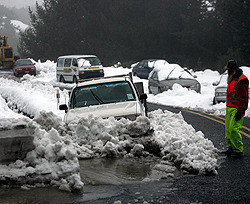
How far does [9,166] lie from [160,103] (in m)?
14.3

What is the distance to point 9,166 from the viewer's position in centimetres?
664

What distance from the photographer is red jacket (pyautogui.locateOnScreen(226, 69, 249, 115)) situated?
27.8 feet

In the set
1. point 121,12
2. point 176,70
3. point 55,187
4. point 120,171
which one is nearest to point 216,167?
point 120,171

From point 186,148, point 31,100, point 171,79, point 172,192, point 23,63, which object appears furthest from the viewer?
point 23,63

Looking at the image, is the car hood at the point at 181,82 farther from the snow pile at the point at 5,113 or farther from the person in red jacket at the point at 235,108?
the person in red jacket at the point at 235,108

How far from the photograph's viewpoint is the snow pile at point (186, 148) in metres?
7.16

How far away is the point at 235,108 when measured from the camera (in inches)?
332

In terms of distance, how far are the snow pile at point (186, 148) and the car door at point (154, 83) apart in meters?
12.8

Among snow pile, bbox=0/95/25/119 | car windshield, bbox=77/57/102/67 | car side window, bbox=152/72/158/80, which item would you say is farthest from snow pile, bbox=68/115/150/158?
car windshield, bbox=77/57/102/67

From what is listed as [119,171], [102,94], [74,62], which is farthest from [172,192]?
[74,62]

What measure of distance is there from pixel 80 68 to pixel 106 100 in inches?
801

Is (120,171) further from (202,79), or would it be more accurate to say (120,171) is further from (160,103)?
(202,79)

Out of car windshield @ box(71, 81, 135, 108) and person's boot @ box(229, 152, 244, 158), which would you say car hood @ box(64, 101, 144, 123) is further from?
person's boot @ box(229, 152, 244, 158)

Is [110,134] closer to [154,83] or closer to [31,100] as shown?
[31,100]
